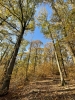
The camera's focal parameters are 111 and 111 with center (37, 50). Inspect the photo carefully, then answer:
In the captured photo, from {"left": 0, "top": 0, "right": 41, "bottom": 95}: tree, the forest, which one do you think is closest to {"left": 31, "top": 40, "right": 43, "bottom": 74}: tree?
the forest

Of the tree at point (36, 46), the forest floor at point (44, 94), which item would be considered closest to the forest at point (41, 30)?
the forest floor at point (44, 94)

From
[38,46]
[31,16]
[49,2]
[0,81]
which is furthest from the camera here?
[38,46]

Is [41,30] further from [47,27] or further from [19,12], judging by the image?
[19,12]

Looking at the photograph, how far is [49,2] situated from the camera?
8.85 metres

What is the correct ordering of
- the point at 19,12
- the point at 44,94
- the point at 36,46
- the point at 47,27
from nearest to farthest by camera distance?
the point at 44,94
the point at 19,12
the point at 47,27
the point at 36,46

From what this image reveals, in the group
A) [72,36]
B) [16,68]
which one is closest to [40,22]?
[72,36]

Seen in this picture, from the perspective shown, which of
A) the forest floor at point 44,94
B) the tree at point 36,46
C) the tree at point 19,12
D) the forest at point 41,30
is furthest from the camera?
the tree at point 36,46

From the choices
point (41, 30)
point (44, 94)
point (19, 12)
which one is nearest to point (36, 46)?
point (41, 30)

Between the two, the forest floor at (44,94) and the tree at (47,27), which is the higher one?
the tree at (47,27)

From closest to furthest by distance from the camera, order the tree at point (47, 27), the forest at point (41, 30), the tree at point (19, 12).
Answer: the forest at point (41, 30), the tree at point (19, 12), the tree at point (47, 27)

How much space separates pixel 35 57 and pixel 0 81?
15.7 metres

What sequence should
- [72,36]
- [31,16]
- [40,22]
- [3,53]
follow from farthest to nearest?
1. [3,53]
2. [40,22]
3. [31,16]
4. [72,36]

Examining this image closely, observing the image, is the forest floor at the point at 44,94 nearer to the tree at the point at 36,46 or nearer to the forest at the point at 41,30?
the forest at the point at 41,30

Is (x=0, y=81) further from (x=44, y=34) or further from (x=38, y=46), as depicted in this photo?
(x=38, y=46)
